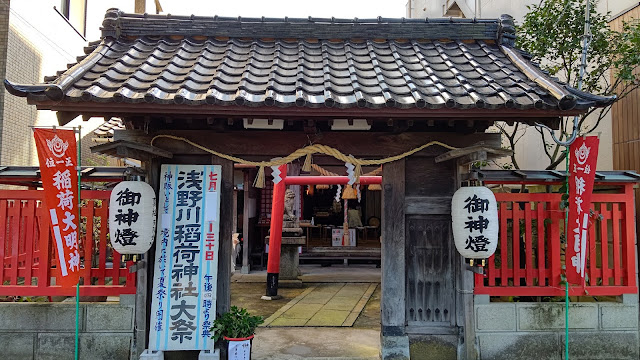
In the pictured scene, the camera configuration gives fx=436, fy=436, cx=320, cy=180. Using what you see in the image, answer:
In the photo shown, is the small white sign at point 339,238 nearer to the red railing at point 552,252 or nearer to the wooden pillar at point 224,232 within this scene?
the red railing at point 552,252

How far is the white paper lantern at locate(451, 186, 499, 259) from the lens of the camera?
5941 mm

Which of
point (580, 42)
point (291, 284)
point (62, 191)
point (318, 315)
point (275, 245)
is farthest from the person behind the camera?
point (291, 284)

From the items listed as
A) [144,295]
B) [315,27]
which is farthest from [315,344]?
[315,27]

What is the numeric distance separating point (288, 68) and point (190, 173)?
215cm

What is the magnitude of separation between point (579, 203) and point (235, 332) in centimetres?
523

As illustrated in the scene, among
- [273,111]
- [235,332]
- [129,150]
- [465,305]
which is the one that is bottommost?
[235,332]

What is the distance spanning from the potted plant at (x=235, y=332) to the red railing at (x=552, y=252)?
3503 millimetres

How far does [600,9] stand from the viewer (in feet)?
35.3

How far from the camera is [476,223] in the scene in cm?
600

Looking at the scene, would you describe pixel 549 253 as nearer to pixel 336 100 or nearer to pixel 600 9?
pixel 336 100

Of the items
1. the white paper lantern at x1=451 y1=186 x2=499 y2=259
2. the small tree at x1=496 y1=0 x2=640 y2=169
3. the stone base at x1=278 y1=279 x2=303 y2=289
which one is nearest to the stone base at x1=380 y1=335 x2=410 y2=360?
Result: the white paper lantern at x1=451 y1=186 x2=499 y2=259

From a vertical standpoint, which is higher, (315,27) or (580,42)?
(580,42)

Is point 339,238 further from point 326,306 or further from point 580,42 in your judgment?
point 580,42

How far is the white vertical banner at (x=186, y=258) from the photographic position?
6391mm
